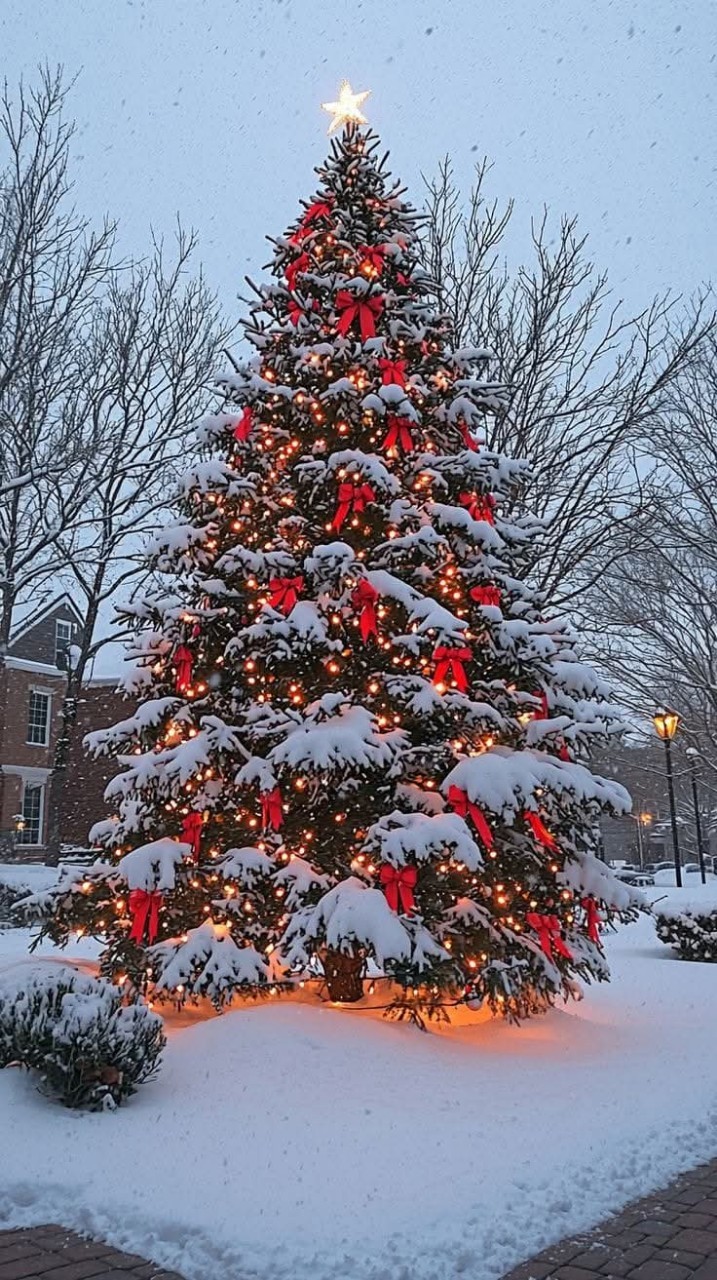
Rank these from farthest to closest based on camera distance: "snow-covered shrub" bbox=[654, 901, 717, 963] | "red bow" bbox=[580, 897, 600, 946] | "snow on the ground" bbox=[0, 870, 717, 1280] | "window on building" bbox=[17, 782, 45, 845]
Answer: "window on building" bbox=[17, 782, 45, 845] → "snow-covered shrub" bbox=[654, 901, 717, 963] → "red bow" bbox=[580, 897, 600, 946] → "snow on the ground" bbox=[0, 870, 717, 1280]

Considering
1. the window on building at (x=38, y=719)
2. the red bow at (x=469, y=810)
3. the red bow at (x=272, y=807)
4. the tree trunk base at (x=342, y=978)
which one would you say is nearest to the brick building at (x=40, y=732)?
the window on building at (x=38, y=719)

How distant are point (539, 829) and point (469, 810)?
622mm

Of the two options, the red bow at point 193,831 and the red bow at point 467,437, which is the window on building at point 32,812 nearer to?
the red bow at point 193,831

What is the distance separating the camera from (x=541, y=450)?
17359 millimetres

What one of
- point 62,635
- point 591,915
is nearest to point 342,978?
point 591,915

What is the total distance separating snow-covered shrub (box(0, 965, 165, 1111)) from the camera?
19.1ft

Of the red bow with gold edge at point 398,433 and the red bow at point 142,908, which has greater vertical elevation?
the red bow with gold edge at point 398,433

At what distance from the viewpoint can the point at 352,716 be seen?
7.63m

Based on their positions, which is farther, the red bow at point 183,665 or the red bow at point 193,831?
the red bow at point 183,665

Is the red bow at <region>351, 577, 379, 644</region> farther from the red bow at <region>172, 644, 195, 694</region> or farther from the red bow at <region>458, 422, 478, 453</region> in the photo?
the red bow at <region>458, 422, 478, 453</region>

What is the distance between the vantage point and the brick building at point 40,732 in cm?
3306

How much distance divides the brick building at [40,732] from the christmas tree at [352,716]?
2516cm

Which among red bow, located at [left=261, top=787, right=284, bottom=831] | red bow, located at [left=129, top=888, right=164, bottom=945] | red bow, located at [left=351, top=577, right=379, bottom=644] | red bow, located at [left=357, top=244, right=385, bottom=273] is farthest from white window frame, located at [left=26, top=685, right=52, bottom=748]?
red bow, located at [left=351, top=577, right=379, bottom=644]

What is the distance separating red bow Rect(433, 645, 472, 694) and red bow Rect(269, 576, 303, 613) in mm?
1335
